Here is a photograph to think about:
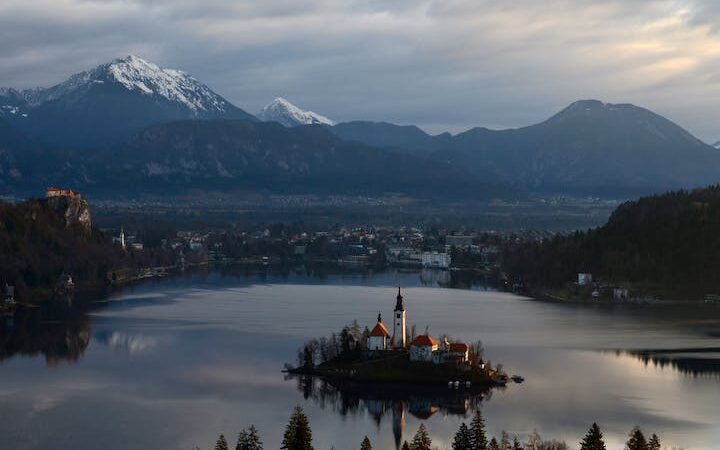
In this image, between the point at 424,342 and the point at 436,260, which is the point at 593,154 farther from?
the point at 424,342

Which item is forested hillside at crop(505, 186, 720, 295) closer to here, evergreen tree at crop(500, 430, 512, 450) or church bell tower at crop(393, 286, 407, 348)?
church bell tower at crop(393, 286, 407, 348)

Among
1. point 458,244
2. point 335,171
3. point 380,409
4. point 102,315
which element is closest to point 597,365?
point 380,409

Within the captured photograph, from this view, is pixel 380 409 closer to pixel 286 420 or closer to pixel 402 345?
pixel 286 420

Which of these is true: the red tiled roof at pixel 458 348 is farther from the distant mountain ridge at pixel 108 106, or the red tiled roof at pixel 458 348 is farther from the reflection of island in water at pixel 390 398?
the distant mountain ridge at pixel 108 106

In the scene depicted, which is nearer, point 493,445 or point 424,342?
point 493,445

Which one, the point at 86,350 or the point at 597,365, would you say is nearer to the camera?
the point at 597,365

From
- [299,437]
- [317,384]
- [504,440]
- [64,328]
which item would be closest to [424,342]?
[317,384]

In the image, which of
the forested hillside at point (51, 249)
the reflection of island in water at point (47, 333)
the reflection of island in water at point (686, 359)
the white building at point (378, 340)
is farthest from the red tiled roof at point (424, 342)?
the forested hillside at point (51, 249)
